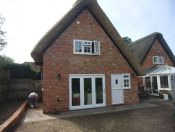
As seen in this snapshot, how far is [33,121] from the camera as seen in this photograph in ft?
33.6

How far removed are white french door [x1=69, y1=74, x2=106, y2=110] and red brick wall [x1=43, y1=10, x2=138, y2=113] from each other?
0.97 feet

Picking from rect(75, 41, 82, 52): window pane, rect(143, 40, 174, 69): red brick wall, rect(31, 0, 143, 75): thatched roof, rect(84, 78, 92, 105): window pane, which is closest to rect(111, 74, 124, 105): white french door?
rect(31, 0, 143, 75): thatched roof

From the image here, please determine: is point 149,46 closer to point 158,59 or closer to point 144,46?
point 144,46

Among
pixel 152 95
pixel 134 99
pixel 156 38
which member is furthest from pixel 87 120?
pixel 156 38

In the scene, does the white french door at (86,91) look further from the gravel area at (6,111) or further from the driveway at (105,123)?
the gravel area at (6,111)

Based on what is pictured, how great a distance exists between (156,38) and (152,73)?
529 cm

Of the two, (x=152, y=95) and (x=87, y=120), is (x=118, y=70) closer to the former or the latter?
(x=87, y=120)

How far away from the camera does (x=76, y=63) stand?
44.6 feet

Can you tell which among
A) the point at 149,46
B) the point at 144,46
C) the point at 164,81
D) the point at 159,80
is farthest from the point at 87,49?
the point at 144,46

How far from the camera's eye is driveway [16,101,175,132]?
340 inches

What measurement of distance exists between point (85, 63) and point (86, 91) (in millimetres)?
2040

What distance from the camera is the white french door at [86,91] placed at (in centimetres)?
1320

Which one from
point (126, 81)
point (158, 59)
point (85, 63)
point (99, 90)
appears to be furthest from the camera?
point (158, 59)

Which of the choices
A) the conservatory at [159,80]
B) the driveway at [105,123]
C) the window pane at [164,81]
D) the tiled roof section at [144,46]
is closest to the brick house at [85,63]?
the driveway at [105,123]
